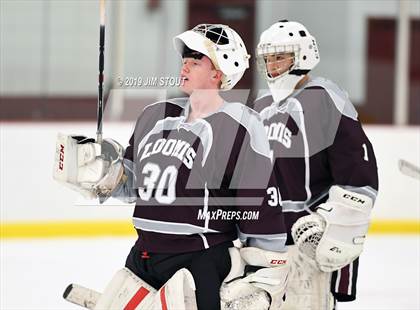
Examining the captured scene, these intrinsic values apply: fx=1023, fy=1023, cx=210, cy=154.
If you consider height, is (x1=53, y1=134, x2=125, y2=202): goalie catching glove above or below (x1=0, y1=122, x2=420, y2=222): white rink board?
above

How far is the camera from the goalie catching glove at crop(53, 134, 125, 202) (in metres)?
1.99

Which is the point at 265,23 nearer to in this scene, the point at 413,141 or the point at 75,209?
the point at 413,141

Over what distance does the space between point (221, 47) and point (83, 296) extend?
0.62m

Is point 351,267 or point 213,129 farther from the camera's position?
point 351,267

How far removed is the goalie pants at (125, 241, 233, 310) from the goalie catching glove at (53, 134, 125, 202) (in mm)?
168

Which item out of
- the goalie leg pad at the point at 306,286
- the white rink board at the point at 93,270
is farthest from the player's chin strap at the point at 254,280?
the white rink board at the point at 93,270

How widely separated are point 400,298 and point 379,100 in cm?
314

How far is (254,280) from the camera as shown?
2.03m

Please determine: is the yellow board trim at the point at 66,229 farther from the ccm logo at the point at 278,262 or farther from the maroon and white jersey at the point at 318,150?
the ccm logo at the point at 278,262

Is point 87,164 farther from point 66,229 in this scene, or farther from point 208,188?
point 66,229

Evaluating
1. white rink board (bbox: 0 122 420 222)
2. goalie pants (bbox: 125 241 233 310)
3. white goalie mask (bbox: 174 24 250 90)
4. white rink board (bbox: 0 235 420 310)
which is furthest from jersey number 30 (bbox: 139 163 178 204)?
white rink board (bbox: 0 122 420 222)

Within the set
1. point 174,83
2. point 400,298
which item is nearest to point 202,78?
point 174,83

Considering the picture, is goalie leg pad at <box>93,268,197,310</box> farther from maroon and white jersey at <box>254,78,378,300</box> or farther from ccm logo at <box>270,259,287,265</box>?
maroon and white jersey at <box>254,78,378,300</box>

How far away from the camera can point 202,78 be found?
6.87 feet
